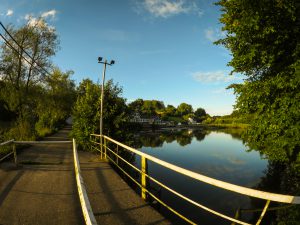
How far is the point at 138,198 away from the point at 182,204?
33.9 feet

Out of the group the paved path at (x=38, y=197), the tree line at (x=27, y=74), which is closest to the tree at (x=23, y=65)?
the tree line at (x=27, y=74)

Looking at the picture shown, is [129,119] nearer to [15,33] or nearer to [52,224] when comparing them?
[52,224]

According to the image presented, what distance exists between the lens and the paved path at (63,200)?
4539 millimetres

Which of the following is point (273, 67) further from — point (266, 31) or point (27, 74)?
point (27, 74)

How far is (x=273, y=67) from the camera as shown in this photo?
1202 centimetres

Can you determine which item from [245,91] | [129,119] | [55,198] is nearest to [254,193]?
[55,198]

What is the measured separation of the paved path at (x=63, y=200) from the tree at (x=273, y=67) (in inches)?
292

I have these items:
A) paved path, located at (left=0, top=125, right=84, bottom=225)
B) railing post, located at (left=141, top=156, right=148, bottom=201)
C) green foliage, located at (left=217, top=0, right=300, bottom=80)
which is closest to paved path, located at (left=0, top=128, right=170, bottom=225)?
paved path, located at (left=0, top=125, right=84, bottom=225)

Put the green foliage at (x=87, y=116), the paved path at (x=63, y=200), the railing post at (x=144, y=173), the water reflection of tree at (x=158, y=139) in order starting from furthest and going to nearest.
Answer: the water reflection of tree at (x=158, y=139) < the green foliage at (x=87, y=116) < the railing post at (x=144, y=173) < the paved path at (x=63, y=200)

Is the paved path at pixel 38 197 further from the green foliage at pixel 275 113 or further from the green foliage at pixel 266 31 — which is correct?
the green foliage at pixel 266 31

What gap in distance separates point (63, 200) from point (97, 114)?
1112 cm

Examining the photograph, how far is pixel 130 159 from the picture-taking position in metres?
18.7

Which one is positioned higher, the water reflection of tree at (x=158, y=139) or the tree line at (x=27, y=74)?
the tree line at (x=27, y=74)

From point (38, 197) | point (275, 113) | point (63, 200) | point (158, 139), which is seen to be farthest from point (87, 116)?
point (158, 139)
